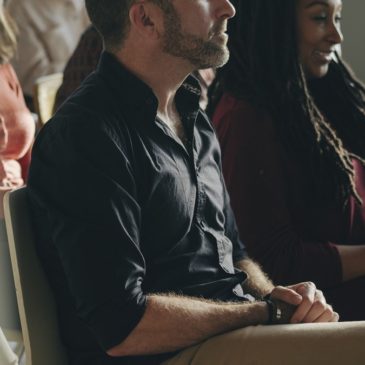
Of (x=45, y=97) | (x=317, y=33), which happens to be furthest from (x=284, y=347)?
(x=45, y=97)

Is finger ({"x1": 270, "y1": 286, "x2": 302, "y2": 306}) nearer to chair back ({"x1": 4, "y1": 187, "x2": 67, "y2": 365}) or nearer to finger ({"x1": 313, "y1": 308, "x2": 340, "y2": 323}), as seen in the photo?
finger ({"x1": 313, "y1": 308, "x2": 340, "y2": 323})

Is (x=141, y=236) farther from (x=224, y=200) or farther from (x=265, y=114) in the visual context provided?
(x=265, y=114)

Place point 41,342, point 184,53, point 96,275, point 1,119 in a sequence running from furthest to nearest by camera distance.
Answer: point 1,119, point 184,53, point 41,342, point 96,275

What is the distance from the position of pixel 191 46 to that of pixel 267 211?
0.42 meters

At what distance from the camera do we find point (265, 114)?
1720 mm

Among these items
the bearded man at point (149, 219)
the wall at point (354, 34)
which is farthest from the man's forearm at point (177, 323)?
the wall at point (354, 34)

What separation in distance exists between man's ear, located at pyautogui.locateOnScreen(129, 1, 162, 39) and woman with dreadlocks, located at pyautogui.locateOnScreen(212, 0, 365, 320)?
0.39 m

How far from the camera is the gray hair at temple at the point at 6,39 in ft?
7.97

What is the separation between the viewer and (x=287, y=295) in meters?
1.38

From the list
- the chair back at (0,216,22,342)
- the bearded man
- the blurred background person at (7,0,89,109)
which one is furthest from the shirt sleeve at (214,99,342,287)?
the blurred background person at (7,0,89,109)

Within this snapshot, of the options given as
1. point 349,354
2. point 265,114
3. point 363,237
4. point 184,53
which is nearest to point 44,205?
point 184,53

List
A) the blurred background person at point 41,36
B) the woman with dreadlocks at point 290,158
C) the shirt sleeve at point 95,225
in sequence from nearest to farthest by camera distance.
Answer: the shirt sleeve at point 95,225 < the woman with dreadlocks at point 290,158 < the blurred background person at point 41,36

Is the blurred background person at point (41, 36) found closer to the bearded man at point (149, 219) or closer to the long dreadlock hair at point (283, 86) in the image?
the long dreadlock hair at point (283, 86)

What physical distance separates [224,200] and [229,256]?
0.12 metres
